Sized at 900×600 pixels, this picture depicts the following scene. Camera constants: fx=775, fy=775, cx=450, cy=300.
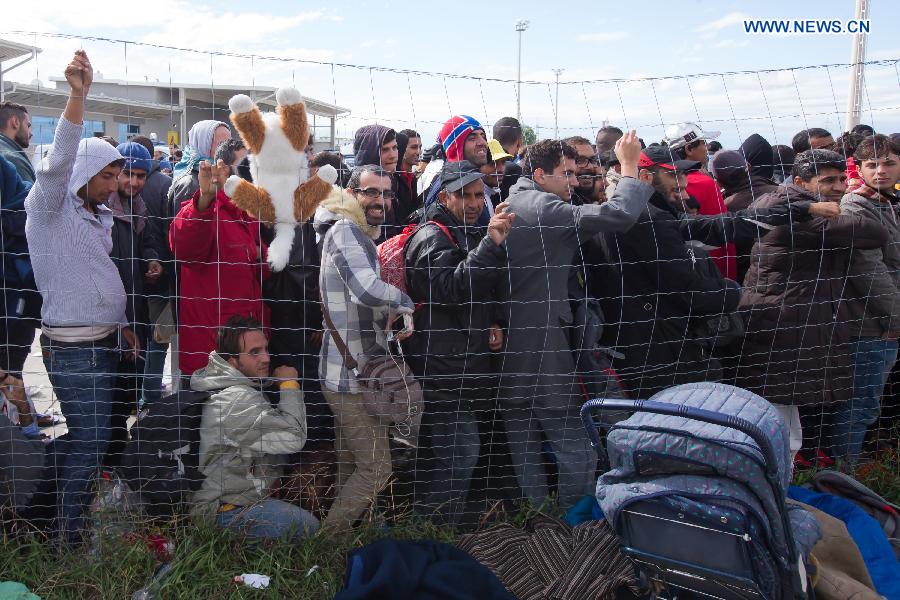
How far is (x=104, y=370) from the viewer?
3.37 metres

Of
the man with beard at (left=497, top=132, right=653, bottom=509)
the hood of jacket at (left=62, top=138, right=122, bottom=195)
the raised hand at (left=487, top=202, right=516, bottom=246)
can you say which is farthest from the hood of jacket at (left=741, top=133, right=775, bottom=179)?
the hood of jacket at (left=62, top=138, right=122, bottom=195)

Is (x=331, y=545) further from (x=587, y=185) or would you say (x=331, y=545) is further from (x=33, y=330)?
(x=587, y=185)

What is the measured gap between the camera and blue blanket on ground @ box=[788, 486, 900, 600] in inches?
123

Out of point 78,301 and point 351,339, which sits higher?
point 78,301

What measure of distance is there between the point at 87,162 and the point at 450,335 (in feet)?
5.64

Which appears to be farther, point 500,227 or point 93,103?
point 93,103

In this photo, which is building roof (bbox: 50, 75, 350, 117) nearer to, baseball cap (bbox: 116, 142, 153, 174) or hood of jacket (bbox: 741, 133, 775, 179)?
baseball cap (bbox: 116, 142, 153, 174)

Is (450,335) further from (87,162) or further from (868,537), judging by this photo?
(868,537)

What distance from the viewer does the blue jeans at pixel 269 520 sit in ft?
10.8

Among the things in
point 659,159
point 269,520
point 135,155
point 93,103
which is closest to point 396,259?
point 269,520

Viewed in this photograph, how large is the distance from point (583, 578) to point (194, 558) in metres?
1.56

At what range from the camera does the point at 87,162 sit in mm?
3270

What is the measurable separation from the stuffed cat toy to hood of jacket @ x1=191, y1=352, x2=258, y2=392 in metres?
0.49

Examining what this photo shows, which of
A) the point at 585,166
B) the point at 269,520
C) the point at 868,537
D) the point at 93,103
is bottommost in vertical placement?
the point at 868,537
